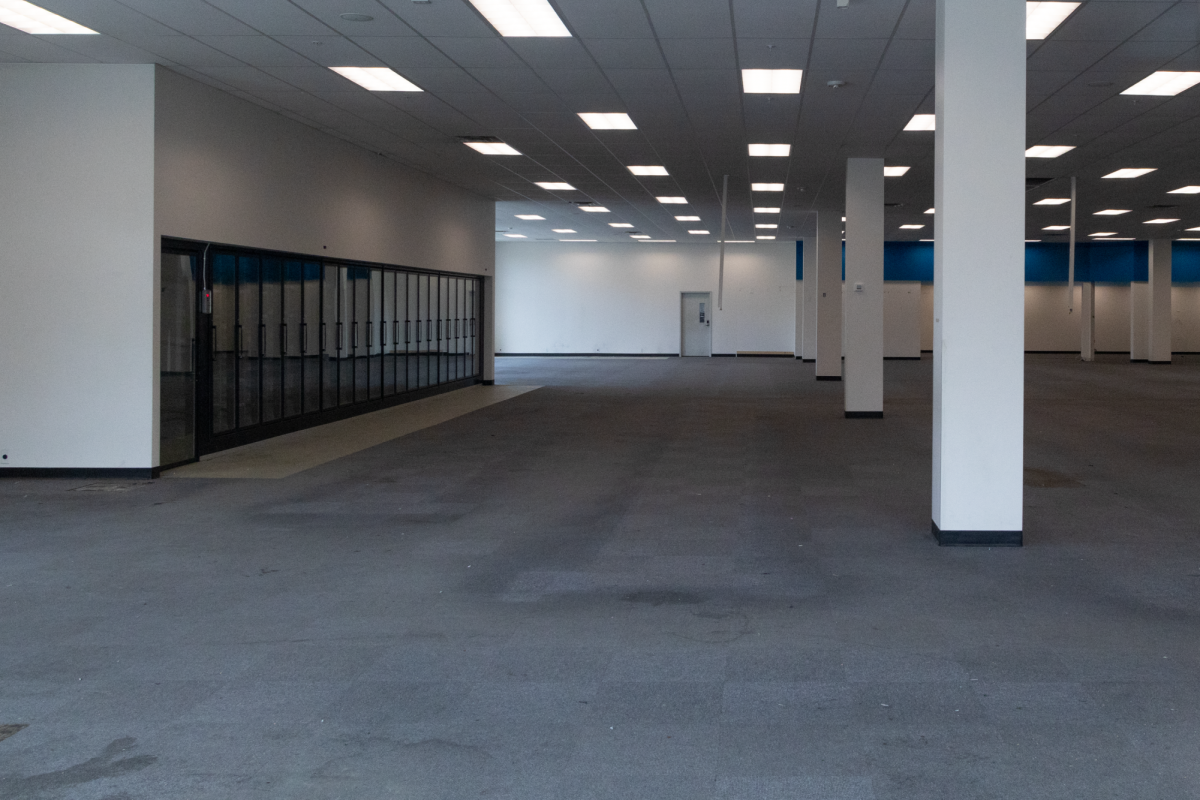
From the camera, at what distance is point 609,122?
12.3 m

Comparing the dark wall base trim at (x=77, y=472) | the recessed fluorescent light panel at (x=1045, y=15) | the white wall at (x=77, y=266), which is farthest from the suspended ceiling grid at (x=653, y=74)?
the dark wall base trim at (x=77, y=472)

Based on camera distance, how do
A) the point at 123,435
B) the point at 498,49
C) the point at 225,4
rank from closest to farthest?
the point at 225,4 < the point at 498,49 < the point at 123,435

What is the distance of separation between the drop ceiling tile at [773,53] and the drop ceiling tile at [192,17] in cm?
424

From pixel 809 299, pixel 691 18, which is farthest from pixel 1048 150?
pixel 809 299

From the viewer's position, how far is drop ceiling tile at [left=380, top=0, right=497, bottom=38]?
7.82 meters

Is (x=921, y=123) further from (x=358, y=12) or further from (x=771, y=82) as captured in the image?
(x=358, y=12)

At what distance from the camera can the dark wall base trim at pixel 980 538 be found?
22.6ft

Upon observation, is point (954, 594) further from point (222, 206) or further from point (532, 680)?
point (222, 206)

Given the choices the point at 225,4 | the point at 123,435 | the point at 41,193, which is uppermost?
the point at 225,4

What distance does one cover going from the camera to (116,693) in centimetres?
421

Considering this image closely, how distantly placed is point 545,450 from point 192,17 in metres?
5.69

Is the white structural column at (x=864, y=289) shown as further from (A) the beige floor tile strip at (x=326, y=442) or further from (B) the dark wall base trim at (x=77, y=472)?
(B) the dark wall base trim at (x=77, y=472)

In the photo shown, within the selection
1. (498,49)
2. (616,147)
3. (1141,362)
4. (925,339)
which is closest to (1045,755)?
(498,49)

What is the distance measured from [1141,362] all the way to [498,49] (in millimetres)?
27310
